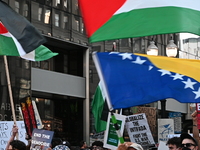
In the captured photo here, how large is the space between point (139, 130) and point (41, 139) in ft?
5.96

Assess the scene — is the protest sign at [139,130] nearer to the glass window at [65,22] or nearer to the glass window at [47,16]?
the glass window at [47,16]

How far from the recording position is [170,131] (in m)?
13.3

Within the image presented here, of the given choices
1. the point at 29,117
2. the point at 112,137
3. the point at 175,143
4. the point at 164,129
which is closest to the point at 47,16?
the point at 29,117

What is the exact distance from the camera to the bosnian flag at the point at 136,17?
6691 mm

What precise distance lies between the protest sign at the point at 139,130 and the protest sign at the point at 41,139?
4.73 feet

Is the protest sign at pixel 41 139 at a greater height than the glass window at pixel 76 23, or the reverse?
the glass window at pixel 76 23

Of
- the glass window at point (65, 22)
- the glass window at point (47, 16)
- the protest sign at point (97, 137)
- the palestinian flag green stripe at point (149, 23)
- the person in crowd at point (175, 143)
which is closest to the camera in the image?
the palestinian flag green stripe at point (149, 23)

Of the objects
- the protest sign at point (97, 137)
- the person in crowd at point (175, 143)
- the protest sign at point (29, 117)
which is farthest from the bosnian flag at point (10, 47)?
the protest sign at point (97, 137)

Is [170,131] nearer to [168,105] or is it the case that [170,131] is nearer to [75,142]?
[75,142]

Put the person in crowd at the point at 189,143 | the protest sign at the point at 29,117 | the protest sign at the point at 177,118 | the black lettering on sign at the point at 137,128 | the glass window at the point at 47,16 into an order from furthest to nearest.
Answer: the glass window at the point at 47,16, the protest sign at the point at 177,118, the protest sign at the point at 29,117, the black lettering on sign at the point at 137,128, the person in crowd at the point at 189,143

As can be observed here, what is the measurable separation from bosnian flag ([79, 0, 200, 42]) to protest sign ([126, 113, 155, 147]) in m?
3.13

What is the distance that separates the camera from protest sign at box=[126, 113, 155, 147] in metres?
9.48

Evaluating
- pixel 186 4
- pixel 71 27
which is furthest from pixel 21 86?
pixel 186 4

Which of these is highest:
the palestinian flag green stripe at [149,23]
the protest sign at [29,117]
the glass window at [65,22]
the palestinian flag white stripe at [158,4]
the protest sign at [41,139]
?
the glass window at [65,22]
